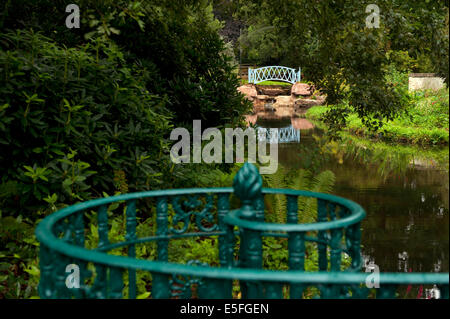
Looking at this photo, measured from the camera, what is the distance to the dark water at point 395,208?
599 cm

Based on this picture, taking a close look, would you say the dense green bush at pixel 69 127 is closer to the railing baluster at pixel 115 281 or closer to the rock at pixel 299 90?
the railing baluster at pixel 115 281

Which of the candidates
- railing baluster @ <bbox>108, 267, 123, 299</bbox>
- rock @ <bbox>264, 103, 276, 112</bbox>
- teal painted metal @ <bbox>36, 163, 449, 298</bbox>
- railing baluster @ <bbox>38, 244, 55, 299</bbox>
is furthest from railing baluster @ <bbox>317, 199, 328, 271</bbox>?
rock @ <bbox>264, 103, 276, 112</bbox>

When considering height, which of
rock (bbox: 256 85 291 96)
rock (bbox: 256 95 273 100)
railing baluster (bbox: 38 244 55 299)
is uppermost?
rock (bbox: 256 85 291 96)

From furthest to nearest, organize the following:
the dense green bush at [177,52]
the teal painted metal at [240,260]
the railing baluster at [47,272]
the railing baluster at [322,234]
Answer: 1. the dense green bush at [177,52]
2. the railing baluster at [322,234]
3. the railing baluster at [47,272]
4. the teal painted metal at [240,260]

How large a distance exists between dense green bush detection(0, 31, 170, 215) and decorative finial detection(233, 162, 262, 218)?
7.98ft

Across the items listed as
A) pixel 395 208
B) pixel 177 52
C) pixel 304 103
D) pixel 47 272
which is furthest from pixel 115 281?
pixel 304 103

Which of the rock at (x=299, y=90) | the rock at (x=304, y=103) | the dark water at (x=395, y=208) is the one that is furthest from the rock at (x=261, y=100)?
the dark water at (x=395, y=208)

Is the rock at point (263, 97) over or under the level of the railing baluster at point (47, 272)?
over

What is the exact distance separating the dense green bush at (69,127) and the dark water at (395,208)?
2235 mm

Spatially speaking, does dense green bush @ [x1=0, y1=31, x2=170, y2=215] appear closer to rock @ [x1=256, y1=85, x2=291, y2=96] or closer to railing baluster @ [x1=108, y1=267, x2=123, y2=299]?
railing baluster @ [x1=108, y1=267, x2=123, y2=299]

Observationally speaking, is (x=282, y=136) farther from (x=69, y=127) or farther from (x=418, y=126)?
(x=69, y=127)

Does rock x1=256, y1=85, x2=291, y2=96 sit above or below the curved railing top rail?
above

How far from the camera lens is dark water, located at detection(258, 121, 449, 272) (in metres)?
5.99

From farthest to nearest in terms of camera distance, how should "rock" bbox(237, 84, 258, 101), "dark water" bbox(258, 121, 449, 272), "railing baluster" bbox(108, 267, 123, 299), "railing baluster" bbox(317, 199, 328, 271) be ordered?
"rock" bbox(237, 84, 258, 101) < "dark water" bbox(258, 121, 449, 272) < "railing baluster" bbox(317, 199, 328, 271) < "railing baluster" bbox(108, 267, 123, 299)
